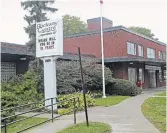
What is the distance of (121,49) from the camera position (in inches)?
1193

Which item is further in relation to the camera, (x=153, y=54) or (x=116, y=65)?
(x=153, y=54)

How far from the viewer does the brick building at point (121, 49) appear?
98.5 feet

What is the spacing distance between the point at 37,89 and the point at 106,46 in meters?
15.2

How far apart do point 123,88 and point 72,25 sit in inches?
1421

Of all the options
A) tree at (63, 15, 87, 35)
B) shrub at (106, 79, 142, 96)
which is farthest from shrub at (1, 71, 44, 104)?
tree at (63, 15, 87, 35)

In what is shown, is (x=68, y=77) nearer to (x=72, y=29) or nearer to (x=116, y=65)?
(x=116, y=65)

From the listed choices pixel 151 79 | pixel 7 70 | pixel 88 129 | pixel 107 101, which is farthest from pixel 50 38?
pixel 151 79

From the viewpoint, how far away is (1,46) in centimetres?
1716

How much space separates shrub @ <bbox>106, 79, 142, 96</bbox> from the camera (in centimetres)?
2328

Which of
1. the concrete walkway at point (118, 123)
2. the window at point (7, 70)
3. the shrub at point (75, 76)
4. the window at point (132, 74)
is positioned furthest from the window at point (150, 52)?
the concrete walkway at point (118, 123)

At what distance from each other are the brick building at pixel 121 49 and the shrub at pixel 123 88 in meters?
3.96

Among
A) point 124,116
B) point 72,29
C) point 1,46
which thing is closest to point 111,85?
point 1,46

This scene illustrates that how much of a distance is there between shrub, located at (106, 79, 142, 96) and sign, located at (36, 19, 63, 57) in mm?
10906

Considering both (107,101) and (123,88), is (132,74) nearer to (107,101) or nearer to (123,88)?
(123,88)
